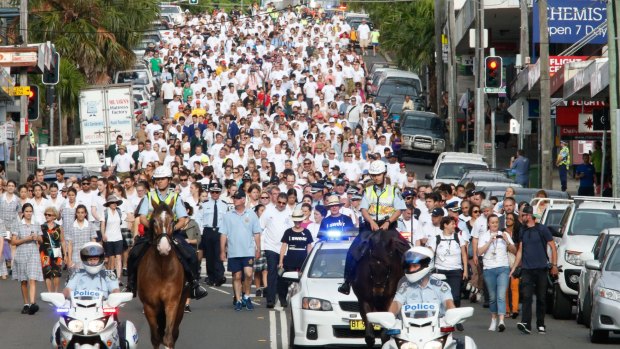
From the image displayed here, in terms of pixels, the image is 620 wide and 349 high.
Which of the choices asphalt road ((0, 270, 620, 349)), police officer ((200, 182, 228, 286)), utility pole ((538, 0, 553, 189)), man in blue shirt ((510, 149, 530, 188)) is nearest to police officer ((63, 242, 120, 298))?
asphalt road ((0, 270, 620, 349))

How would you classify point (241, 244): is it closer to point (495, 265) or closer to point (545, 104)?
point (495, 265)

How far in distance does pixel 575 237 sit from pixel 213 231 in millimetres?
6350

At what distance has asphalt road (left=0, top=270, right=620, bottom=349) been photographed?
756 inches

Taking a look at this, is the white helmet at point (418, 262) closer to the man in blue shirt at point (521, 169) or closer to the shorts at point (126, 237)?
the shorts at point (126, 237)

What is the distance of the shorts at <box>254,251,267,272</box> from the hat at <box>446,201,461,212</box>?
3382 mm

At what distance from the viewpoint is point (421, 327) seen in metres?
11.9

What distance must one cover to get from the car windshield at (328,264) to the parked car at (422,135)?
32598 mm

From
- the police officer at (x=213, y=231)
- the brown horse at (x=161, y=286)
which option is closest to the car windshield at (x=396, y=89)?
the police officer at (x=213, y=231)

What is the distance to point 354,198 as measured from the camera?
980 inches

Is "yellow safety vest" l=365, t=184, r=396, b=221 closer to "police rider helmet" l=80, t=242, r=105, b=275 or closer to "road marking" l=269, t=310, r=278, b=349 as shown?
"road marking" l=269, t=310, r=278, b=349

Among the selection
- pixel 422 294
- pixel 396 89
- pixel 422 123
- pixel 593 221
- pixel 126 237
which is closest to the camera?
pixel 422 294

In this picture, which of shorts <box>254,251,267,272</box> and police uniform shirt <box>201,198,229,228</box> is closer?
shorts <box>254,251,267,272</box>

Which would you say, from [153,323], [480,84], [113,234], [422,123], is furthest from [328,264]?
[422,123]

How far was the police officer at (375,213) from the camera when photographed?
1664 centimetres
